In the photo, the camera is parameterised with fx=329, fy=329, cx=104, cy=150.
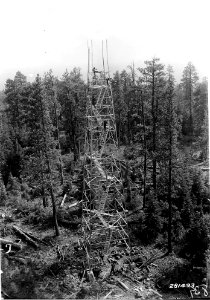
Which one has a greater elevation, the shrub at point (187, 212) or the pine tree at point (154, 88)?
the pine tree at point (154, 88)

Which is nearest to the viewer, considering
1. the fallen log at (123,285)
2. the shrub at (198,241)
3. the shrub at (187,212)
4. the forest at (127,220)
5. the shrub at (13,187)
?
the fallen log at (123,285)

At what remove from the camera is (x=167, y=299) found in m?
16.8

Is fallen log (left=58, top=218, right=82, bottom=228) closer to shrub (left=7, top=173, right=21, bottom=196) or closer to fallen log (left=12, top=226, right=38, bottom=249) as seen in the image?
fallen log (left=12, top=226, right=38, bottom=249)

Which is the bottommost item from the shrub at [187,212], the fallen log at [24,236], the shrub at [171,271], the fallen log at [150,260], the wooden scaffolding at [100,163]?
the shrub at [171,271]

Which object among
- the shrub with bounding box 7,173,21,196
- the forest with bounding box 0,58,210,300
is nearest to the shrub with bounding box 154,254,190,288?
the forest with bounding box 0,58,210,300

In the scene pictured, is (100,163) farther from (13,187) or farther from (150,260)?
(13,187)

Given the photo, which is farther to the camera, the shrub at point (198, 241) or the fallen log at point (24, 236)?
the fallen log at point (24, 236)

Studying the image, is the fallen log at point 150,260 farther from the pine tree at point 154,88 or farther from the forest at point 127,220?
the pine tree at point 154,88

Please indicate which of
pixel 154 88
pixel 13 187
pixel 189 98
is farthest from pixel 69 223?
pixel 189 98

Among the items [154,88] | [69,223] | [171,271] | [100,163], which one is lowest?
[171,271]

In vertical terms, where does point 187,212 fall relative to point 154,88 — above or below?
below

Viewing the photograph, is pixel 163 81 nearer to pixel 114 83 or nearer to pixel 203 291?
pixel 203 291

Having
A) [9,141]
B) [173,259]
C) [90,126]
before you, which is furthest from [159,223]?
[9,141]

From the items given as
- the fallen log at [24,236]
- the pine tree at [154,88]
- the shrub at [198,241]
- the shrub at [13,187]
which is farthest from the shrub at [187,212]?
the shrub at [13,187]
